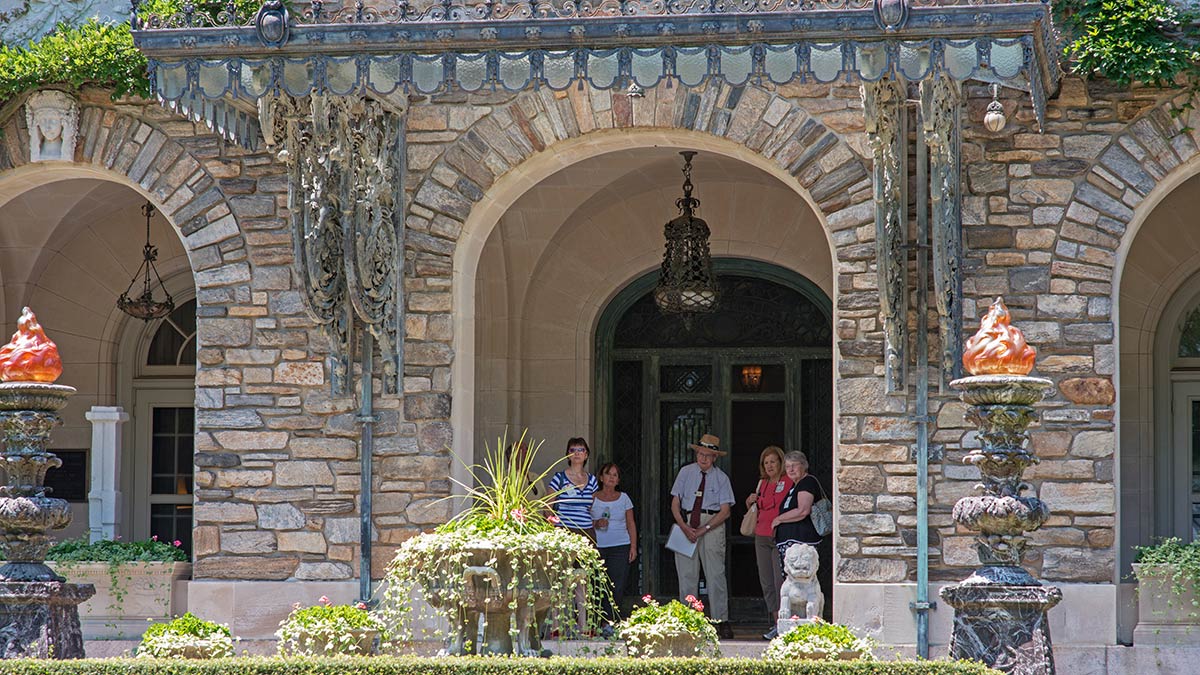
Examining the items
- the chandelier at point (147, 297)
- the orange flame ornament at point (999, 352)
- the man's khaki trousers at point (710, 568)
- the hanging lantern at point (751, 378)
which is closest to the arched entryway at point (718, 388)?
the hanging lantern at point (751, 378)

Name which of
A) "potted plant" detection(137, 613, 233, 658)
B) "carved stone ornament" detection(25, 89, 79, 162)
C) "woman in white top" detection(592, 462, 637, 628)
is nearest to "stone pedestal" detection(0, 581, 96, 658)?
"potted plant" detection(137, 613, 233, 658)

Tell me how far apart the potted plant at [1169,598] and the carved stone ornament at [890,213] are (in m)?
1.70

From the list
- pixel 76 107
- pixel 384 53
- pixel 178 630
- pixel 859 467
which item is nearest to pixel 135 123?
pixel 76 107

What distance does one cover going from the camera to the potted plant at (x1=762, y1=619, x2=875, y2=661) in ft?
27.9

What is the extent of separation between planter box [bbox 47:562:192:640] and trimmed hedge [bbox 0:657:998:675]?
241 cm

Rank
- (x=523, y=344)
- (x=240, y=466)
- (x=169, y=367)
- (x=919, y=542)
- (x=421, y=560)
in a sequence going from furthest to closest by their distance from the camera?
(x=169, y=367) → (x=523, y=344) → (x=240, y=466) → (x=919, y=542) → (x=421, y=560)

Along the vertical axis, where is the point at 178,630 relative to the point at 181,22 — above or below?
below

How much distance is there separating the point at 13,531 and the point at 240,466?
5.81 feet

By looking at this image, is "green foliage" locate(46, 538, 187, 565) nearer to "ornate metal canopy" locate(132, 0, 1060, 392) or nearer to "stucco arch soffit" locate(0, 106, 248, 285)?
"stucco arch soffit" locate(0, 106, 248, 285)

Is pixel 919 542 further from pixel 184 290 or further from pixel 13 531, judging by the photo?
pixel 184 290

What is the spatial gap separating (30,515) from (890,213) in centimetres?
472

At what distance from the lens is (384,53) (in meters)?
8.62

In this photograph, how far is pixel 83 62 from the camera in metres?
10.3

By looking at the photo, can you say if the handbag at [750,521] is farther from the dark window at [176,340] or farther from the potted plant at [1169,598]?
the dark window at [176,340]
